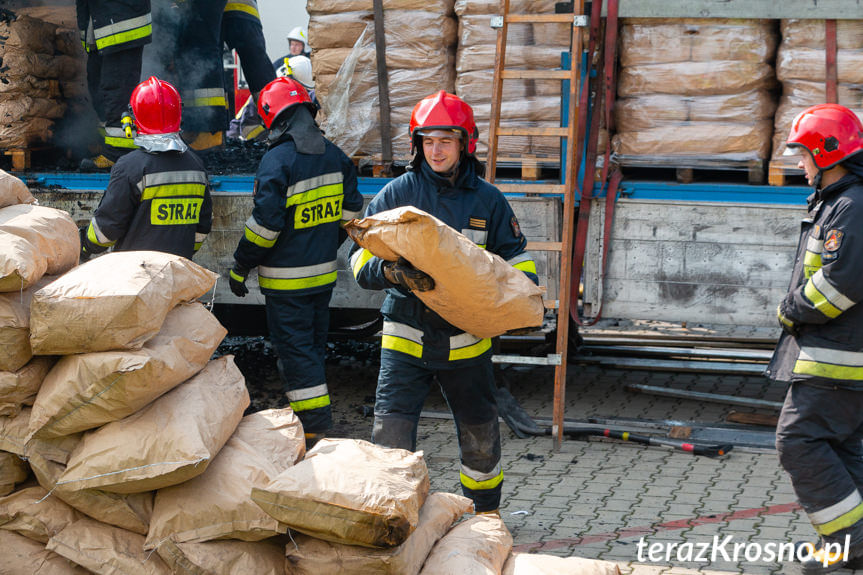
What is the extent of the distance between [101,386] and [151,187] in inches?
80.6

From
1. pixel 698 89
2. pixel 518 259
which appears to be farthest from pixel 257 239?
pixel 698 89

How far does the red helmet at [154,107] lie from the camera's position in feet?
14.7

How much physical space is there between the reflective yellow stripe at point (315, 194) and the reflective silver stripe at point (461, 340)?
1509 mm

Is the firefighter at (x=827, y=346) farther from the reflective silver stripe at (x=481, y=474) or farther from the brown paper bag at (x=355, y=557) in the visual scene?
the brown paper bag at (x=355, y=557)

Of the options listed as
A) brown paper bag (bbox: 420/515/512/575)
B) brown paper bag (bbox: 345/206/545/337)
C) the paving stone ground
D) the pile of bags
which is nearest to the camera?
brown paper bag (bbox: 420/515/512/575)

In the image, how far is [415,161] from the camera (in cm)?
383

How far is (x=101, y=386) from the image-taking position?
8.92 feet

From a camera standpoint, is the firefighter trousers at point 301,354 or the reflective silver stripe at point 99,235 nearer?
the reflective silver stripe at point 99,235

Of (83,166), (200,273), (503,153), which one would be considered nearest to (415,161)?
(200,273)

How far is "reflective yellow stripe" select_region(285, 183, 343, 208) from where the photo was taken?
481 centimetres

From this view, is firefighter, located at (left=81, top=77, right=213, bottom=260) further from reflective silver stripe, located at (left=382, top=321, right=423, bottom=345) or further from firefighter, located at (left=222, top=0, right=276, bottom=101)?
firefighter, located at (left=222, top=0, right=276, bottom=101)

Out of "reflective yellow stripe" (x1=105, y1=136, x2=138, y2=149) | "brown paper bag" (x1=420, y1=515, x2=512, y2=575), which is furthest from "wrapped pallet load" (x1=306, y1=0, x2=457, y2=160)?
"brown paper bag" (x1=420, y1=515, x2=512, y2=575)

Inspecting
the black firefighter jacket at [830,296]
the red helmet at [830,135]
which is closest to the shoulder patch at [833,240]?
the black firefighter jacket at [830,296]

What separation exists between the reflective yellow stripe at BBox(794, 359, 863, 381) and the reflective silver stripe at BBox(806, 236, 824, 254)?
0.45 meters
